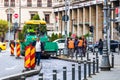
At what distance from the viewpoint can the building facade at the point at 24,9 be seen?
122 m

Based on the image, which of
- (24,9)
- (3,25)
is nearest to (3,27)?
(3,25)

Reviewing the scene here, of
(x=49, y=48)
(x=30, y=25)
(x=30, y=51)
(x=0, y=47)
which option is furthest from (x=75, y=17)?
(x=30, y=51)

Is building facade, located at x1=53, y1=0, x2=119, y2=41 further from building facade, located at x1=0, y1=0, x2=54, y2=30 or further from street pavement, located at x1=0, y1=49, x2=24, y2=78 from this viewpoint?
street pavement, located at x1=0, y1=49, x2=24, y2=78

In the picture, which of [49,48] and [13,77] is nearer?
[13,77]

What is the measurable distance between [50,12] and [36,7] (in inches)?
145

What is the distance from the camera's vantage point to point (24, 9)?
12238cm

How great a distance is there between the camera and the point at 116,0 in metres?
74.1

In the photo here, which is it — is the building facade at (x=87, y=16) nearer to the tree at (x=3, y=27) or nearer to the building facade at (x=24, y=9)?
the tree at (x=3, y=27)

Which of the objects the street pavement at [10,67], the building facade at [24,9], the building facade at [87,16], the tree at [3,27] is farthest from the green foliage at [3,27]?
the street pavement at [10,67]

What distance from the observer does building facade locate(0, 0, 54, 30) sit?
399ft

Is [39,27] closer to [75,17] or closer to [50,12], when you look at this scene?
[75,17]

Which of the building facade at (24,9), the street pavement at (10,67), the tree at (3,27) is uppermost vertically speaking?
the building facade at (24,9)

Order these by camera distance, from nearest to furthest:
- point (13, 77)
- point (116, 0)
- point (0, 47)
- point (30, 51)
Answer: point (13, 77)
point (30, 51)
point (0, 47)
point (116, 0)

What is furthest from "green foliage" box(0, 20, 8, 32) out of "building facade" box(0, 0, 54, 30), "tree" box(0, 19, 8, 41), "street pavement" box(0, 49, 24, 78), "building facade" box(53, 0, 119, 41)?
"street pavement" box(0, 49, 24, 78)
